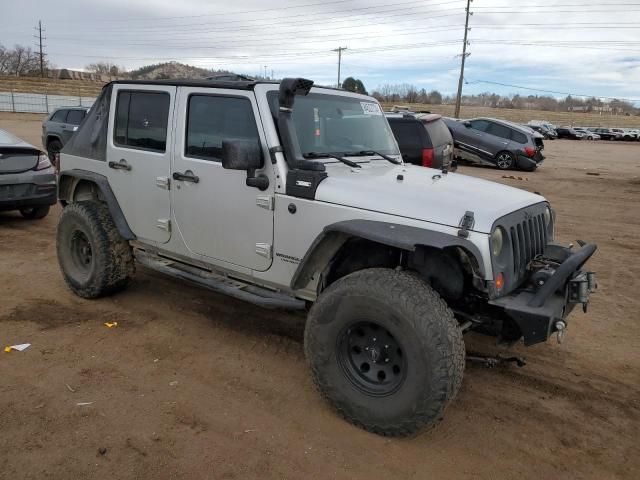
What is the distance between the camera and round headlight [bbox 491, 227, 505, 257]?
297cm

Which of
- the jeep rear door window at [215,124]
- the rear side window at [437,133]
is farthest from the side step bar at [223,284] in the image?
the rear side window at [437,133]

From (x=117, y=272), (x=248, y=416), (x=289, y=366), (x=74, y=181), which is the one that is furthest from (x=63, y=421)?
(x=74, y=181)

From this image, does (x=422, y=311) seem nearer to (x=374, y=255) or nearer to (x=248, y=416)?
(x=374, y=255)

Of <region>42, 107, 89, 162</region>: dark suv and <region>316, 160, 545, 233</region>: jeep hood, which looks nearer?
<region>316, 160, 545, 233</region>: jeep hood

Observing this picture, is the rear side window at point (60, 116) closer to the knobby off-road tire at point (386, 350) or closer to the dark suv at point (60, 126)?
the dark suv at point (60, 126)

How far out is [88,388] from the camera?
141 inches

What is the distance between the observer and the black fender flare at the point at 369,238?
2.86 m

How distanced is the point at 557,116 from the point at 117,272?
8984 centimetres

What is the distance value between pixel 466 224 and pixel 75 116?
1547 cm

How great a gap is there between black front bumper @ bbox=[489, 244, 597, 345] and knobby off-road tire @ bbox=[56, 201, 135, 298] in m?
3.42

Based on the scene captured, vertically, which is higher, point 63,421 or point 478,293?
point 478,293

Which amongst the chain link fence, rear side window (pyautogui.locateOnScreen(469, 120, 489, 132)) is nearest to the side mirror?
rear side window (pyautogui.locateOnScreen(469, 120, 489, 132))

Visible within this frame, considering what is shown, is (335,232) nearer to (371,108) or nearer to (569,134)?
(371,108)

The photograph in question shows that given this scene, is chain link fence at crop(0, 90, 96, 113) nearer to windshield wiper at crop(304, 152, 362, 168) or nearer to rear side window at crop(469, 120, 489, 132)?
rear side window at crop(469, 120, 489, 132)
